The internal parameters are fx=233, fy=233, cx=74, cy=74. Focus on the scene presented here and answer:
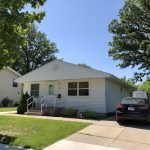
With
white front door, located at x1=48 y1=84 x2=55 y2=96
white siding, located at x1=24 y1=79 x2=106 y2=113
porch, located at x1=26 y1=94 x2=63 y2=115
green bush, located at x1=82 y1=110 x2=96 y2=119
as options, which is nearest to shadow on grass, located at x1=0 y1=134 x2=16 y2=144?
green bush, located at x1=82 y1=110 x2=96 y2=119

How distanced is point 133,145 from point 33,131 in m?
4.27

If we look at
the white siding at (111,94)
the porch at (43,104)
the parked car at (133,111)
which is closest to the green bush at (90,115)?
the white siding at (111,94)

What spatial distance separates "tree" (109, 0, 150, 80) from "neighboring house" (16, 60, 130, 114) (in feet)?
26.3

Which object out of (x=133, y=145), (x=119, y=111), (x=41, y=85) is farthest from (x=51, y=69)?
(x=133, y=145)

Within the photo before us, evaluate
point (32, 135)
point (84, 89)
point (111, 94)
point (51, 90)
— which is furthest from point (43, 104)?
point (32, 135)

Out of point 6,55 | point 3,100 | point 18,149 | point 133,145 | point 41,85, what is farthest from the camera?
point 3,100

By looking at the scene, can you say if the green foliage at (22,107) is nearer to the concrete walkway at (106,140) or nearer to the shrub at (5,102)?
the concrete walkway at (106,140)

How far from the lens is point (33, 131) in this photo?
→ 1012 centimetres

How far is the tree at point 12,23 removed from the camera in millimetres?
8820

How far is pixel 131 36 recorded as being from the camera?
88.9 feet

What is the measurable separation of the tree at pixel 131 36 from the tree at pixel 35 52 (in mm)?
25160

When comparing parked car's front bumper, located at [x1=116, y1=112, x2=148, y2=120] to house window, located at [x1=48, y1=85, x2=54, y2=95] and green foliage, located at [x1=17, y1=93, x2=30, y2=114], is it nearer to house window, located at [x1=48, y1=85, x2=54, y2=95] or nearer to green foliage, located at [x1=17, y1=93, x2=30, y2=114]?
house window, located at [x1=48, y1=85, x2=54, y2=95]

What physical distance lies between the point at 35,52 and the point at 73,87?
1313 inches

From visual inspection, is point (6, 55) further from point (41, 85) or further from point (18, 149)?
point (41, 85)
